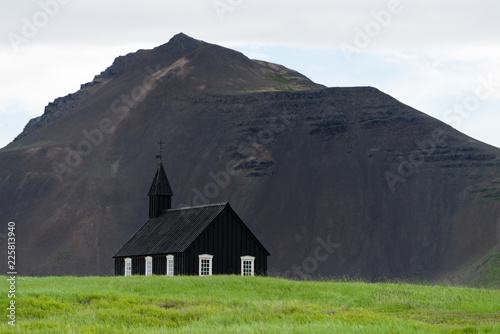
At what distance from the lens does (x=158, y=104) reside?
181750 mm

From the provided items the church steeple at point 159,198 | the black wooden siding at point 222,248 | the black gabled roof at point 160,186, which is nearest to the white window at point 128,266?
the church steeple at point 159,198

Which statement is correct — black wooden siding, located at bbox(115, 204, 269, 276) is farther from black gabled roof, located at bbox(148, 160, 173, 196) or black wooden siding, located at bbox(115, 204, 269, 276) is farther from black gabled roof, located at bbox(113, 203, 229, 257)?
black gabled roof, located at bbox(148, 160, 173, 196)

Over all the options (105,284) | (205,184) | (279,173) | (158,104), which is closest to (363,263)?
(279,173)

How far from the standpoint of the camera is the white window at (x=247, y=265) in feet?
171

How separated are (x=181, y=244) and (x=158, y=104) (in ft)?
436

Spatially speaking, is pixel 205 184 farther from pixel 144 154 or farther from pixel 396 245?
pixel 396 245

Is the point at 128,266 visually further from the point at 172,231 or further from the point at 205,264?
the point at 205,264

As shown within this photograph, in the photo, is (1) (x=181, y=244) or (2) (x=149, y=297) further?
(1) (x=181, y=244)

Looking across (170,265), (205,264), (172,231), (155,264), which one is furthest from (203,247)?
(155,264)

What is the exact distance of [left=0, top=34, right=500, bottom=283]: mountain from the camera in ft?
418

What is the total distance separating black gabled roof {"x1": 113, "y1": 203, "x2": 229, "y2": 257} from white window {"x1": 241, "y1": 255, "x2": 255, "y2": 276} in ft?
12.0

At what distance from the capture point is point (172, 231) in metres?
54.9

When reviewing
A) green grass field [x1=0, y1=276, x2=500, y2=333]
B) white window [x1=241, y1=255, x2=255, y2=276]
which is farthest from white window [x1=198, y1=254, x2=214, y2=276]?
green grass field [x1=0, y1=276, x2=500, y2=333]

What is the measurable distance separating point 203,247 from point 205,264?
111 centimetres
